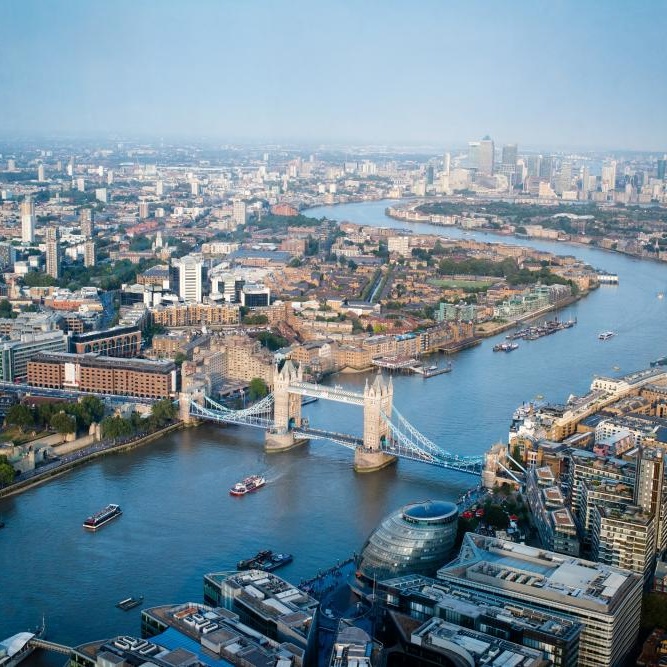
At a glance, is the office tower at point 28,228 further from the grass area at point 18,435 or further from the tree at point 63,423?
the tree at point 63,423

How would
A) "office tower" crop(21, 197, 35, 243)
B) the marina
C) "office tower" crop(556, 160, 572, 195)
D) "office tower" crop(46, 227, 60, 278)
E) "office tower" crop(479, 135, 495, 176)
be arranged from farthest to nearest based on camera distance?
"office tower" crop(479, 135, 495, 176)
"office tower" crop(556, 160, 572, 195)
"office tower" crop(21, 197, 35, 243)
"office tower" crop(46, 227, 60, 278)
the marina

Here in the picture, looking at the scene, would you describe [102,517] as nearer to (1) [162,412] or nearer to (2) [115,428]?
(2) [115,428]

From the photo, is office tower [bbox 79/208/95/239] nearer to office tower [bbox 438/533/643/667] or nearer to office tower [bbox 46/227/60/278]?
office tower [bbox 46/227/60/278]

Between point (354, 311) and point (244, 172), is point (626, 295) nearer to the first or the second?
point (354, 311)

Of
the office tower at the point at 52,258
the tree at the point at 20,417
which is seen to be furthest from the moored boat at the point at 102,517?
the office tower at the point at 52,258

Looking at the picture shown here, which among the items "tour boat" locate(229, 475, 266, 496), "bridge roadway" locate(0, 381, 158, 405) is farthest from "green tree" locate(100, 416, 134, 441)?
"tour boat" locate(229, 475, 266, 496)

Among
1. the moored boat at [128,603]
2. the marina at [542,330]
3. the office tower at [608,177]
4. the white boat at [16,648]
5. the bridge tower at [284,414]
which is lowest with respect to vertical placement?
the marina at [542,330]
